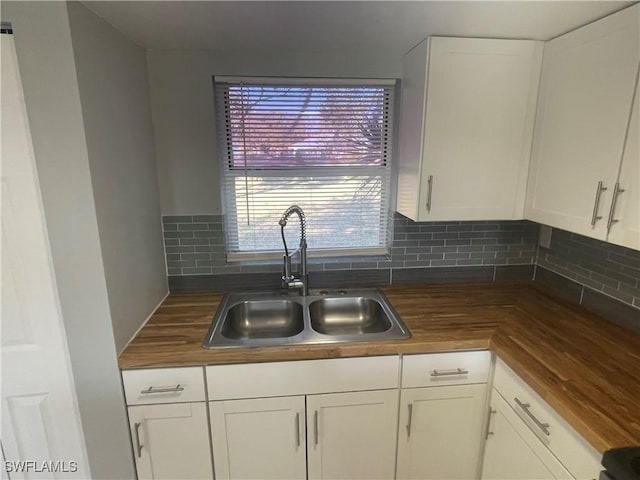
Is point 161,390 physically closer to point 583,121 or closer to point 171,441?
point 171,441

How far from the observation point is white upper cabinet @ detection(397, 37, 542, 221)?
146cm

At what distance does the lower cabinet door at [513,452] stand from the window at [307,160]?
1.01 metres

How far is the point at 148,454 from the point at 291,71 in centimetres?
183

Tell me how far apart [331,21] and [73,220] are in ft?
3.82

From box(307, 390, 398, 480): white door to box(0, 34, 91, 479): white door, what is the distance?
93 centimetres

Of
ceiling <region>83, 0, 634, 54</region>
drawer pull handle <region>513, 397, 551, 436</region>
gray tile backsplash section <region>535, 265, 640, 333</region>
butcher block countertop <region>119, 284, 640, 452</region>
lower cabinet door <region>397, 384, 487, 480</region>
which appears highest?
ceiling <region>83, 0, 634, 54</region>

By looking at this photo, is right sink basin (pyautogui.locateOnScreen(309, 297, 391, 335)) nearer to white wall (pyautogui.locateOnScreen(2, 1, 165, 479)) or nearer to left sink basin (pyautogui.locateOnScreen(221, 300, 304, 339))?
left sink basin (pyautogui.locateOnScreen(221, 300, 304, 339))

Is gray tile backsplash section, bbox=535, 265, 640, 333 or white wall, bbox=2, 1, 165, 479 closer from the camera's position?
white wall, bbox=2, 1, 165, 479

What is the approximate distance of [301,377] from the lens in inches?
53.8

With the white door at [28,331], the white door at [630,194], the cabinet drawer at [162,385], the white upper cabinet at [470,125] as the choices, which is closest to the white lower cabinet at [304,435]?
the cabinet drawer at [162,385]

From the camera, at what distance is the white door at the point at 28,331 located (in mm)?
1094

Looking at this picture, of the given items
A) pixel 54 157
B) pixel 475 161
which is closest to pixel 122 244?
pixel 54 157

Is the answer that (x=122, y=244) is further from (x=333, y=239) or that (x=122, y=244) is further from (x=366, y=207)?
(x=366, y=207)

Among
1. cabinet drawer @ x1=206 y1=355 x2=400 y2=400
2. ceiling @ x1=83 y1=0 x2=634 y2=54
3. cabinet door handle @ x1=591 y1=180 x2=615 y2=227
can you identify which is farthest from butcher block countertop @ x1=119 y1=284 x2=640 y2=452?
ceiling @ x1=83 y1=0 x2=634 y2=54
